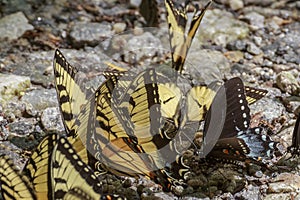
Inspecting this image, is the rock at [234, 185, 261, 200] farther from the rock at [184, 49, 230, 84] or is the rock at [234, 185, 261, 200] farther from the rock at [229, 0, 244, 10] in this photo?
the rock at [229, 0, 244, 10]

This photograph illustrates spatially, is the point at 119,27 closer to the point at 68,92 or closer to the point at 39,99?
the point at 39,99

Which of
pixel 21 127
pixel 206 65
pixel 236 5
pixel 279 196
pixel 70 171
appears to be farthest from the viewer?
pixel 236 5

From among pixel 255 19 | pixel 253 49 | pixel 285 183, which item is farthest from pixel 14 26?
pixel 285 183

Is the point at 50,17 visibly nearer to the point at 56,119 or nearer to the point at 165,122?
the point at 56,119

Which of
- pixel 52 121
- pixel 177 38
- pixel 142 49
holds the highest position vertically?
→ pixel 177 38

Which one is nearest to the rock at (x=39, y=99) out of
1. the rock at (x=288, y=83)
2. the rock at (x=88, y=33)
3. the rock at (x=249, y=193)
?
the rock at (x=88, y=33)

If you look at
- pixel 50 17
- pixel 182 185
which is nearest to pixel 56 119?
pixel 182 185

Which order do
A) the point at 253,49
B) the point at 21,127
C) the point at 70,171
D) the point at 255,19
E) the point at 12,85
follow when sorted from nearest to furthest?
1. the point at 70,171
2. the point at 21,127
3. the point at 12,85
4. the point at 253,49
5. the point at 255,19

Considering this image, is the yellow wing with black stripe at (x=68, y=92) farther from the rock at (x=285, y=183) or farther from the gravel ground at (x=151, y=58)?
the rock at (x=285, y=183)
